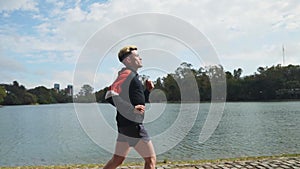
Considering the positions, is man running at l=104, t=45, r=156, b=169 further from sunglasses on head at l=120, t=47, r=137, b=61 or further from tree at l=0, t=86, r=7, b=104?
tree at l=0, t=86, r=7, b=104

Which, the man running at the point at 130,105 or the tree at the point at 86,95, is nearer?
the man running at the point at 130,105

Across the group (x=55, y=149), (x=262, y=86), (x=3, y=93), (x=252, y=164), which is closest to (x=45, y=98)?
(x=3, y=93)

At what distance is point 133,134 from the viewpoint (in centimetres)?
398

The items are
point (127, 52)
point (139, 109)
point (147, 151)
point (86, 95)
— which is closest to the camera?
point (139, 109)

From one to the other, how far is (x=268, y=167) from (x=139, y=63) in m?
3.70

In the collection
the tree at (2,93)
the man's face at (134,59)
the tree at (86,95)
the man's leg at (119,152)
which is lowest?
the man's leg at (119,152)

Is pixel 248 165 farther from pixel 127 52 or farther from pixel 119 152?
pixel 127 52

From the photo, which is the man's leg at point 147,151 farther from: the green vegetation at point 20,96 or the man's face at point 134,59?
the green vegetation at point 20,96

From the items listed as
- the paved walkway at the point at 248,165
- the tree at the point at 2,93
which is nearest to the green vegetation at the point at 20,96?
the tree at the point at 2,93

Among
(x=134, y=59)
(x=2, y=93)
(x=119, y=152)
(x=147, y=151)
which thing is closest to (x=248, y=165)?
(x=147, y=151)

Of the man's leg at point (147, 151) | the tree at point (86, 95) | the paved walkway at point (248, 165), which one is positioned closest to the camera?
the man's leg at point (147, 151)

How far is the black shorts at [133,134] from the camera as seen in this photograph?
397 centimetres

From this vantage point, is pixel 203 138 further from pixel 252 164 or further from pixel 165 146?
pixel 252 164

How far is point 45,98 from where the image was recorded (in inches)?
4407
